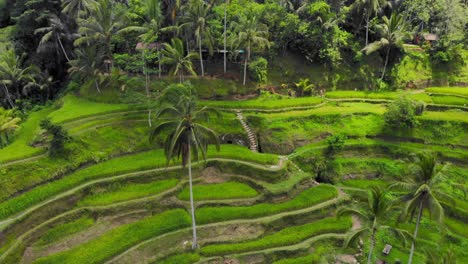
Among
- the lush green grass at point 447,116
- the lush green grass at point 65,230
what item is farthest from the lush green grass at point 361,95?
the lush green grass at point 65,230

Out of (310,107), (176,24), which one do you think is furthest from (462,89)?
(176,24)

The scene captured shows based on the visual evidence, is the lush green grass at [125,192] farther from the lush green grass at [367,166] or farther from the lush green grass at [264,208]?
the lush green grass at [367,166]

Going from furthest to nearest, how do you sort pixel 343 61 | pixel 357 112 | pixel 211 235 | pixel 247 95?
1. pixel 343 61
2. pixel 247 95
3. pixel 357 112
4. pixel 211 235

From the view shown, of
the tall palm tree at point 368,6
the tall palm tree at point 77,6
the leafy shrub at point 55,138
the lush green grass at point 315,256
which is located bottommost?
the lush green grass at point 315,256

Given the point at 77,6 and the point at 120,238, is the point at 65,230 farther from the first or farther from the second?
the point at 77,6

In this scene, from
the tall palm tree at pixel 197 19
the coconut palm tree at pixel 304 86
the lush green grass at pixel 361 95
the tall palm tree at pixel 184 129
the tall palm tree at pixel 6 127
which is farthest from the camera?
the coconut palm tree at pixel 304 86

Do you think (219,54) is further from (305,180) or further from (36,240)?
(36,240)

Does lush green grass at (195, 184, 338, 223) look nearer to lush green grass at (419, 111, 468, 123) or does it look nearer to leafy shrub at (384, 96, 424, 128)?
leafy shrub at (384, 96, 424, 128)
